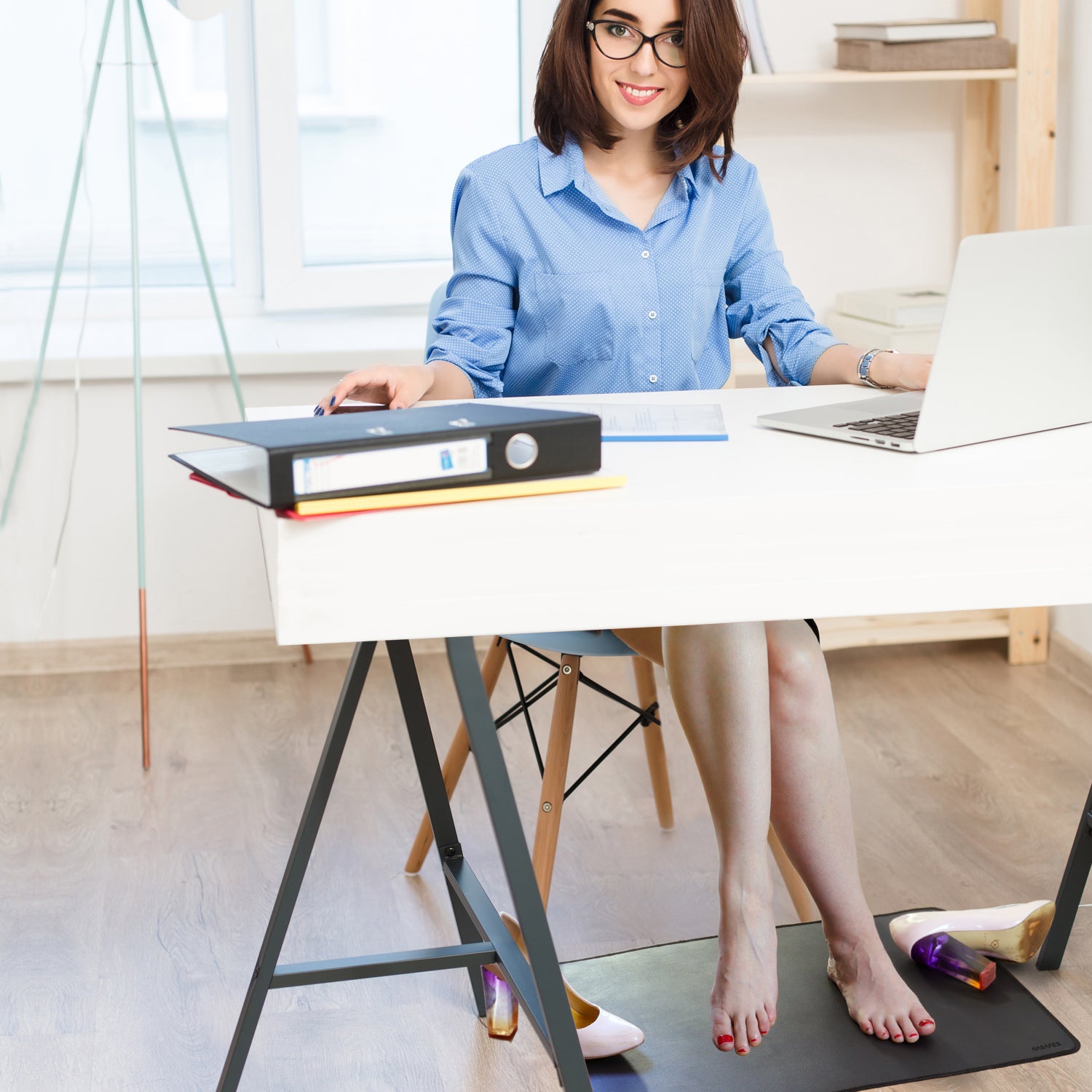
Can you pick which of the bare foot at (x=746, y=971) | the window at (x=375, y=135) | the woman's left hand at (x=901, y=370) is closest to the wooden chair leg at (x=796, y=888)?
the bare foot at (x=746, y=971)

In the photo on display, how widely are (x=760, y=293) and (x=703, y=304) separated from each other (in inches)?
3.8

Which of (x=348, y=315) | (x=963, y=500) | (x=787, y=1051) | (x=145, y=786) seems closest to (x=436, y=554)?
(x=963, y=500)

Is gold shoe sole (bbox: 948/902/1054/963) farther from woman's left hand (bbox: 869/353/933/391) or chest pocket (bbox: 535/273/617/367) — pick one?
chest pocket (bbox: 535/273/617/367)

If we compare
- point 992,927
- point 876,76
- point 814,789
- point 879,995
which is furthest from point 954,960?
point 876,76

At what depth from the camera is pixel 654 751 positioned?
2098mm

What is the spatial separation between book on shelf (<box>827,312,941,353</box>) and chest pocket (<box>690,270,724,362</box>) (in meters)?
0.84

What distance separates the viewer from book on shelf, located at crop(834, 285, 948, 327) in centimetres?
270

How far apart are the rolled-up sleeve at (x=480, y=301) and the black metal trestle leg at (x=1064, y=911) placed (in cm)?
95

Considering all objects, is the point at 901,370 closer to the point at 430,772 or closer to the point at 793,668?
the point at 793,668

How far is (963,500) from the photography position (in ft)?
3.49

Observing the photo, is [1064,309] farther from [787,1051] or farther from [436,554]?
[787,1051]

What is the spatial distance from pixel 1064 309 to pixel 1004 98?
198 centimetres

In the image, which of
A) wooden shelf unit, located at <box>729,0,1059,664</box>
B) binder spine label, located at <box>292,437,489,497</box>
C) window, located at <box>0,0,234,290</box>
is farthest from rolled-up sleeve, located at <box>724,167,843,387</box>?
window, located at <box>0,0,234,290</box>

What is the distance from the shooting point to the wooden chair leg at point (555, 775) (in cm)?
170
